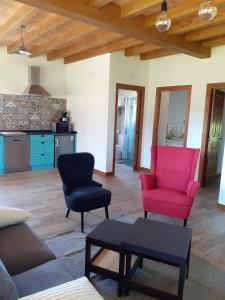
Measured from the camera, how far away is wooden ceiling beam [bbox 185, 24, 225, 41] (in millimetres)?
3708

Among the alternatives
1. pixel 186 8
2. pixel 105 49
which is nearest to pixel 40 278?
pixel 186 8

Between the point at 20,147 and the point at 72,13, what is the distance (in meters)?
3.56

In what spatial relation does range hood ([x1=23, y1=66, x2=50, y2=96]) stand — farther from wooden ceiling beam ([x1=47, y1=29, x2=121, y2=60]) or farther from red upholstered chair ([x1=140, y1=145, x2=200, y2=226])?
red upholstered chair ([x1=140, y1=145, x2=200, y2=226])

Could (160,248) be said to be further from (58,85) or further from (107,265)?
(58,85)

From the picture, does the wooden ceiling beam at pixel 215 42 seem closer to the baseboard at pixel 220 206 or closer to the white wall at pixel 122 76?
the white wall at pixel 122 76

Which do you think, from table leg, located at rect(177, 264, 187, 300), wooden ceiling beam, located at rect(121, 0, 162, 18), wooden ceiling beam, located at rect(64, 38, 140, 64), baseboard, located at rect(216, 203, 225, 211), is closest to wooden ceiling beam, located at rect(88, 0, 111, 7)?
wooden ceiling beam, located at rect(121, 0, 162, 18)

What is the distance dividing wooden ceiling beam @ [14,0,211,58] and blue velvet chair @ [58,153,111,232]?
1.65 meters

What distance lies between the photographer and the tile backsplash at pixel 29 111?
5.87 m

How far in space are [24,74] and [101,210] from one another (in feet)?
13.3

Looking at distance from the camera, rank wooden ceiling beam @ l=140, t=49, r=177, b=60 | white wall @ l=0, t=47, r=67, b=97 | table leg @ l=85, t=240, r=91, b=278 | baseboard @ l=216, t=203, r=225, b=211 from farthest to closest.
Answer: white wall @ l=0, t=47, r=67, b=97, wooden ceiling beam @ l=140, t=49, r=177, b=60, baseboard @ l=216, t=203, r=225, b=211, table leg @ l=85, t=240, r=91, b=278

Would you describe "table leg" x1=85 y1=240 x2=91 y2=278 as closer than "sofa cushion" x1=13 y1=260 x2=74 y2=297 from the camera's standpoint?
No

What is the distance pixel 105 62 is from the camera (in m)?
5.29

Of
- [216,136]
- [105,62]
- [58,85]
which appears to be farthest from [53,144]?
[216,136]

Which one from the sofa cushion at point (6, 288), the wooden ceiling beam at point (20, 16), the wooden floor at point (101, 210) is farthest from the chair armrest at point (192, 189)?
the wooden ceiling beam at point (20, 16)
